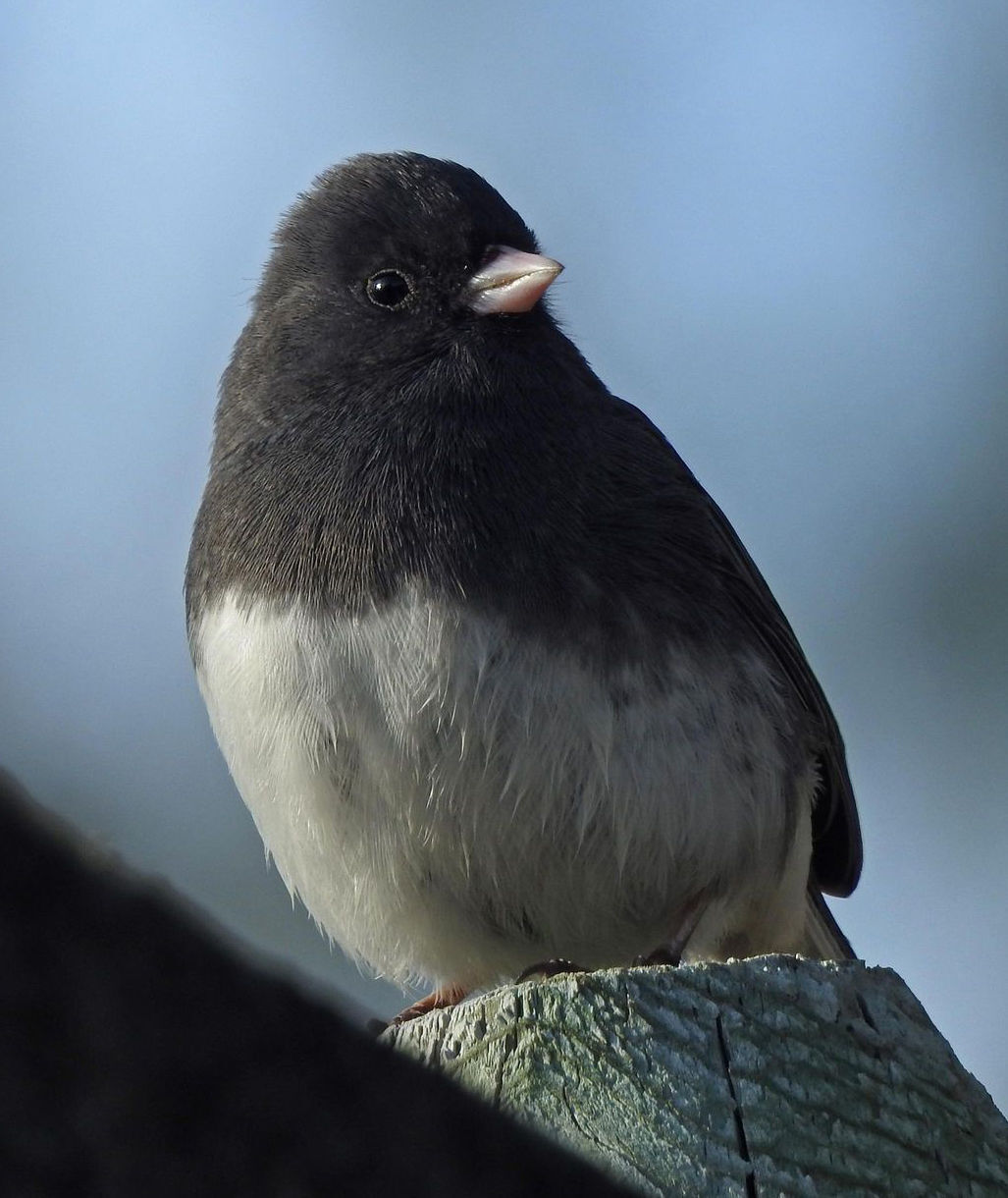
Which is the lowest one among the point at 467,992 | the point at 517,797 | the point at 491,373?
the point at 467,992

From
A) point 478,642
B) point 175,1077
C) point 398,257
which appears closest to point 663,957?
point 478,642

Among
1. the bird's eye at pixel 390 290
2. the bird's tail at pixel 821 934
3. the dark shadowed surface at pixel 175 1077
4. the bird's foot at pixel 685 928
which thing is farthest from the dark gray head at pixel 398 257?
the dark shadowed surface at pixel 175 1077

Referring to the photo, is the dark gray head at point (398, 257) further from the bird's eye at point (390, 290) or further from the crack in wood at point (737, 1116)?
the crack in wood at point (737, 1116)

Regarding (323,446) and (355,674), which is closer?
(355,674)

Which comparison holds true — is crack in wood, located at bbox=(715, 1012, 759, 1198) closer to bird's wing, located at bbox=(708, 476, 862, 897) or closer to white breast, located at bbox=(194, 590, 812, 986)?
white breast, located at bbox=(194, 590, 812, 986)

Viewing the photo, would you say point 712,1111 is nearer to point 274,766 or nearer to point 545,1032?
point 545,1032

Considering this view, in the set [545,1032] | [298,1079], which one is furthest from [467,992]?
[298,1079]
